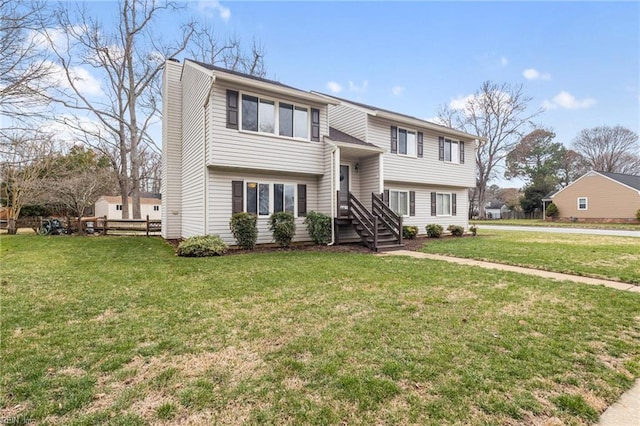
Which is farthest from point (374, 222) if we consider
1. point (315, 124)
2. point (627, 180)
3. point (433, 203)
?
point (627, 180)

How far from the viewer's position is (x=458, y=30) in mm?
14406

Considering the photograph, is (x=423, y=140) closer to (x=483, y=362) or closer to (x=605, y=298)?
(x=605, y=298)

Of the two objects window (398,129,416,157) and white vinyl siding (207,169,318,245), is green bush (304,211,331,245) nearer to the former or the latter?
white vinyl siding (207,169,318,245)

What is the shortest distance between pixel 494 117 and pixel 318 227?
34827 millimetres

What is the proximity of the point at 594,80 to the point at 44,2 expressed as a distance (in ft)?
83.8

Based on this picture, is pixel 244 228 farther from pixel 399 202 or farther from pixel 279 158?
pixel 399 202

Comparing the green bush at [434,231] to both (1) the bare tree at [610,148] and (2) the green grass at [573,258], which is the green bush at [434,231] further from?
(1) the bare tree at [610,148]

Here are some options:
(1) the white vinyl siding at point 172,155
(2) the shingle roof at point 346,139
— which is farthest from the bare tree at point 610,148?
(1) the white vinyl siding at point 172,155

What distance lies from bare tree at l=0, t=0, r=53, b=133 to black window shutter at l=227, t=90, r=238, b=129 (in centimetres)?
479

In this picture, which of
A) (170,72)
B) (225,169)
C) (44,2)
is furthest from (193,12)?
(225,169)

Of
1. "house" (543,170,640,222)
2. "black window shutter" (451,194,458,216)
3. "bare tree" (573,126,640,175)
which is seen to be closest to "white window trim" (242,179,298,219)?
"black window shutter" (451,194,458,216)

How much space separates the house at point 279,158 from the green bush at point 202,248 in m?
1.04

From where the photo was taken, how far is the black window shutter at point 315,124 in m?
12.1

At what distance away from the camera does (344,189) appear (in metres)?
13.7
